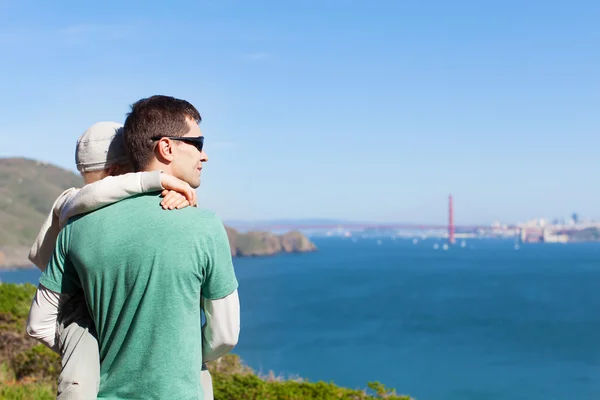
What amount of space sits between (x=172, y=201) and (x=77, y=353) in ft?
1.26

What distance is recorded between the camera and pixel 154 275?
131 cm

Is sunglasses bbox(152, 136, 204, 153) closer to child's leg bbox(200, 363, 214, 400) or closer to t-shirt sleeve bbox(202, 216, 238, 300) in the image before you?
t-shirt sleeve bbox(202, 216, 238, 300)

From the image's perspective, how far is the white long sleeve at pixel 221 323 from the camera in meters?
1.37

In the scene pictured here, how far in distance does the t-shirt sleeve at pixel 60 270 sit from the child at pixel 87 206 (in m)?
0.03

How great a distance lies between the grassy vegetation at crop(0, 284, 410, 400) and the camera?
350 centimetres

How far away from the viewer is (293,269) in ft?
225

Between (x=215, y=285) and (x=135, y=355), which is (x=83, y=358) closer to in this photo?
(x=135, y=355)

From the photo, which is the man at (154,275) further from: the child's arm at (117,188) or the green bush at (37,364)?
the green bush at (37,364)

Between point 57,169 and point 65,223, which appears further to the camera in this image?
point 57,169

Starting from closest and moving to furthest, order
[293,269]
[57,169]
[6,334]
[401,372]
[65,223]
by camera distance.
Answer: [65,223] → [6,334] → [401,372] → [293,269] → [57,169]

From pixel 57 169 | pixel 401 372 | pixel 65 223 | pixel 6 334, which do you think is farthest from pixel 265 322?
pixel 57 169

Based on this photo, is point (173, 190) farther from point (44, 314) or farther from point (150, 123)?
point (44, 314)

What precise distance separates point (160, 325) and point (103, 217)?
0.25 metres

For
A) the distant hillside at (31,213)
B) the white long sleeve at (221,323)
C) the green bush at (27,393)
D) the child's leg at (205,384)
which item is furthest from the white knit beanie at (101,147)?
the distant hillside at (31,213)
